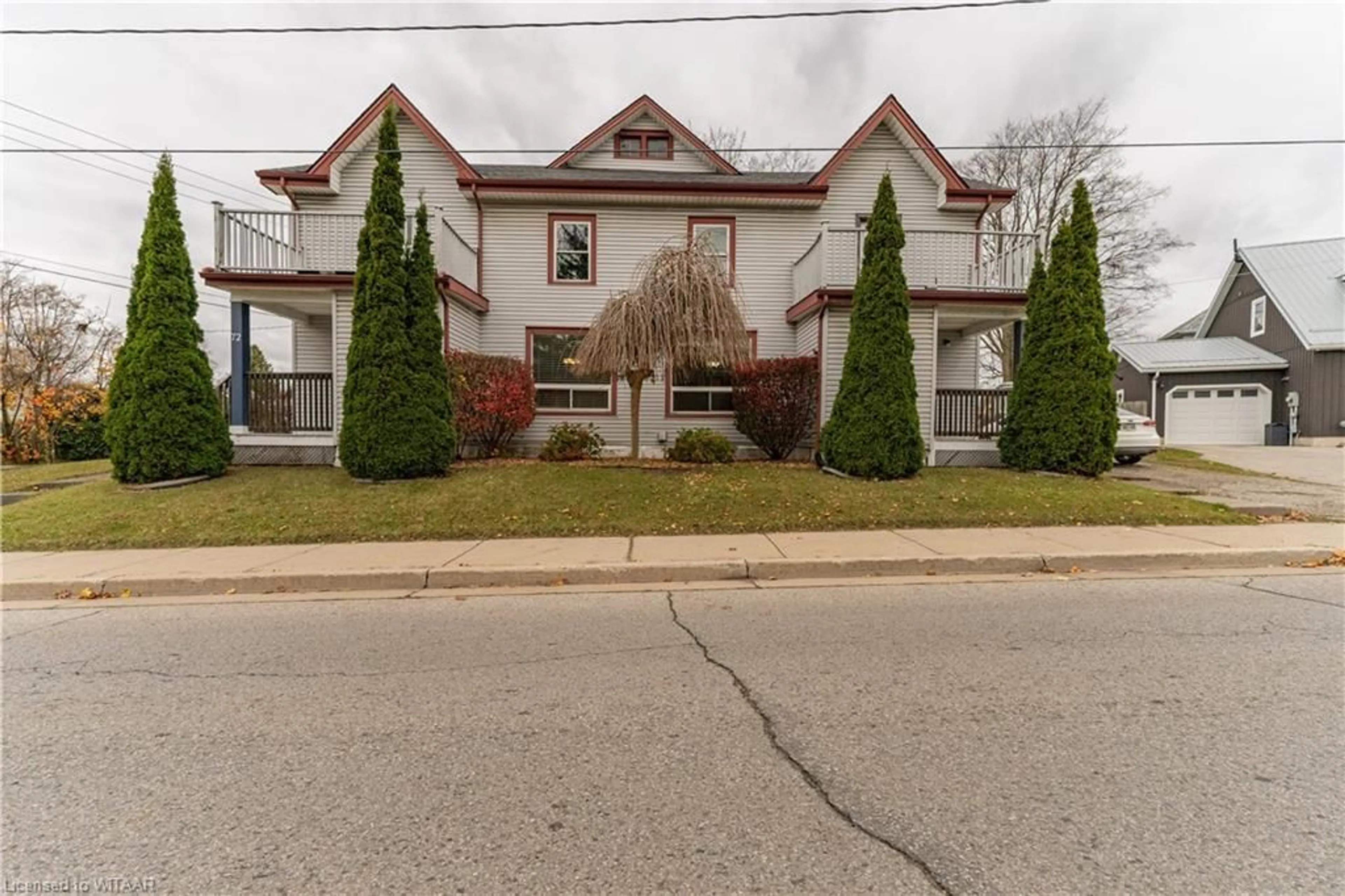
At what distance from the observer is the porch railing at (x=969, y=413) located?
13258 millimetres

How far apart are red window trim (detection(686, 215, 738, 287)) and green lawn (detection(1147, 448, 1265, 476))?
1148cm

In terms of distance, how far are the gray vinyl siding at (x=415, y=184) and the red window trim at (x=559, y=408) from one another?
258 centimetres

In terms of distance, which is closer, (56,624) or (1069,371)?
(56,624)

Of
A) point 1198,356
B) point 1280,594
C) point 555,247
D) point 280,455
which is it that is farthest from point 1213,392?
A: point 280,455

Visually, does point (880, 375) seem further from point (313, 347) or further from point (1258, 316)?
point (1258, 316)

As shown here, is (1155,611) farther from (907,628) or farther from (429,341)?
(429,341)

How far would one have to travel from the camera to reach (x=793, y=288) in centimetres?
1512

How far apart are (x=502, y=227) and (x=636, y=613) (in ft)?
40.8

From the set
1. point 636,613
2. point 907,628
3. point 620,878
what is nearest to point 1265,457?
point 907,628

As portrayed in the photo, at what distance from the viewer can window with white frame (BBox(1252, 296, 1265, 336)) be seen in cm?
2580

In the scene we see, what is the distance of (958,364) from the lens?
15672mm

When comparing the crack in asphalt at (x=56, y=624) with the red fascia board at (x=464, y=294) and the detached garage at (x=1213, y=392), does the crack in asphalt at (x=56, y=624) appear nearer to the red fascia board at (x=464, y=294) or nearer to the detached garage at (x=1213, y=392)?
the red fascia board at (x=464, y=294)

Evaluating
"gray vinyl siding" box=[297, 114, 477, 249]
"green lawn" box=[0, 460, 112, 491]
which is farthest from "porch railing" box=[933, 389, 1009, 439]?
"green lawn" box=[0, 460, 112, 491]

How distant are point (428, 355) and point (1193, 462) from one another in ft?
58.7
